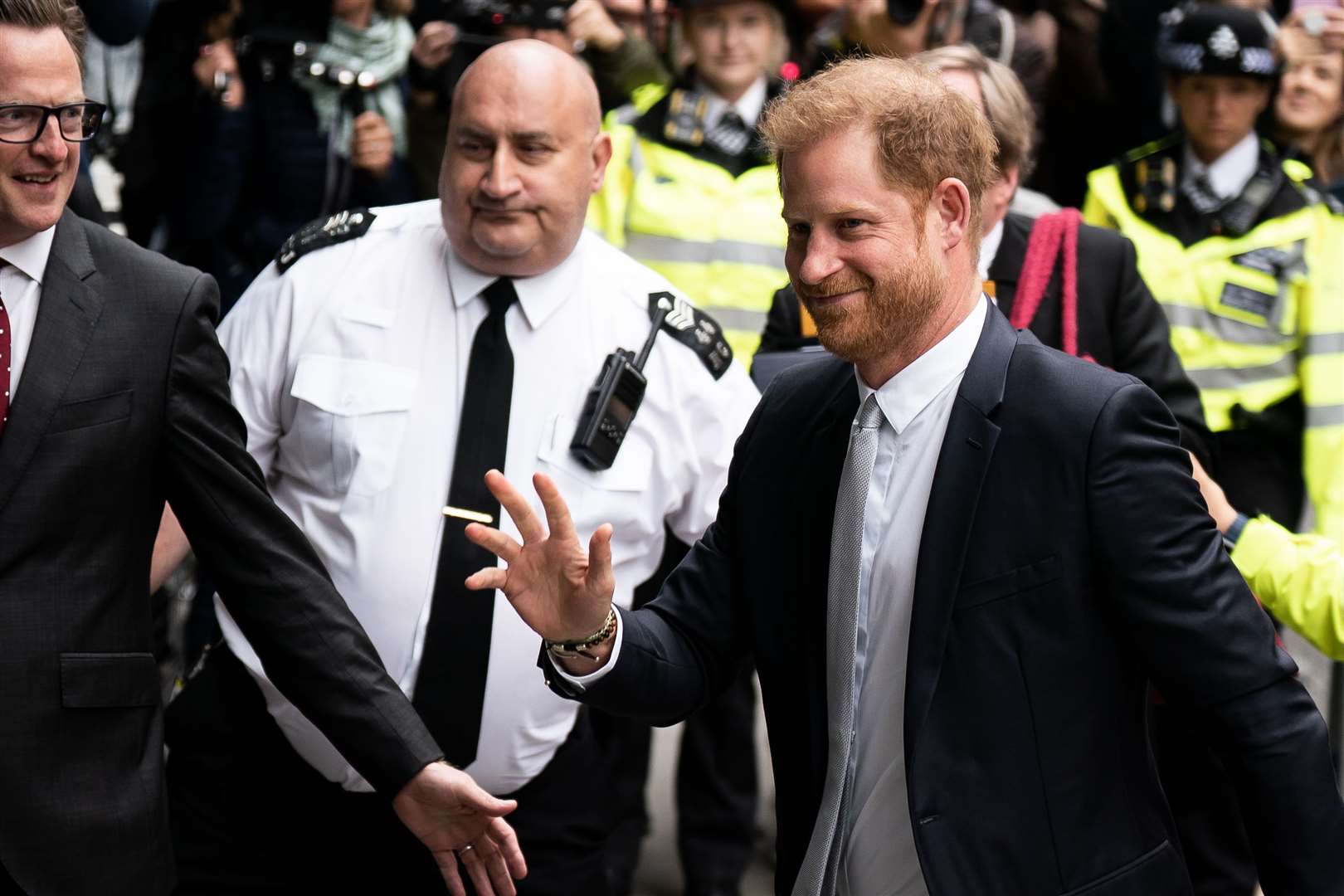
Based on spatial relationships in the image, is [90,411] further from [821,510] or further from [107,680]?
[821,510]

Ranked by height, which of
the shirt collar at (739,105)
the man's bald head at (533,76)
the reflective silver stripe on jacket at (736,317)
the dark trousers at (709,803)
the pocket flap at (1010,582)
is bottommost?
the dark trousers at (709,803)

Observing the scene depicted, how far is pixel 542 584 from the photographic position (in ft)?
8.95

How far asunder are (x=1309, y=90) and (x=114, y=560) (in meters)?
3.75

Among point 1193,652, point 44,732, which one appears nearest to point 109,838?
point 44,732

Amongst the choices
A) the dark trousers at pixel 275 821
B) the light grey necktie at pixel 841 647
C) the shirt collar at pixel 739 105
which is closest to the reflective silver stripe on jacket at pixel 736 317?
the shirt collar at pixel 739 105

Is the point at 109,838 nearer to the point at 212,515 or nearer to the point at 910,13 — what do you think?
the point at 212,515

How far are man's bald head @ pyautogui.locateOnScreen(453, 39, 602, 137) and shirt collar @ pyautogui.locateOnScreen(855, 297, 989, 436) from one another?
1.32 metres

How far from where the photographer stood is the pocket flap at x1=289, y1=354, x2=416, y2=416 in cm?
364

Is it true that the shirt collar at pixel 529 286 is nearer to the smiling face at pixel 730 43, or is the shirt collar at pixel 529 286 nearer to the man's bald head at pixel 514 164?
the man's bald head at pixel 514 164

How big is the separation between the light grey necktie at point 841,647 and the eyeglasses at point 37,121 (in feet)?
3.97

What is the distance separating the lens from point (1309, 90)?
17.5ft

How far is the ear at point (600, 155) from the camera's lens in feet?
13.0

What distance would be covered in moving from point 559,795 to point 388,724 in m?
0.77

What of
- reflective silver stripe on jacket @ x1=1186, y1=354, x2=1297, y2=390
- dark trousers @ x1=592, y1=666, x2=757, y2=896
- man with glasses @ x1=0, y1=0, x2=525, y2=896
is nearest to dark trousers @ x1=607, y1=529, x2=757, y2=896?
dark trousers @ x1=592, y1=666, x2=757, y2=896
